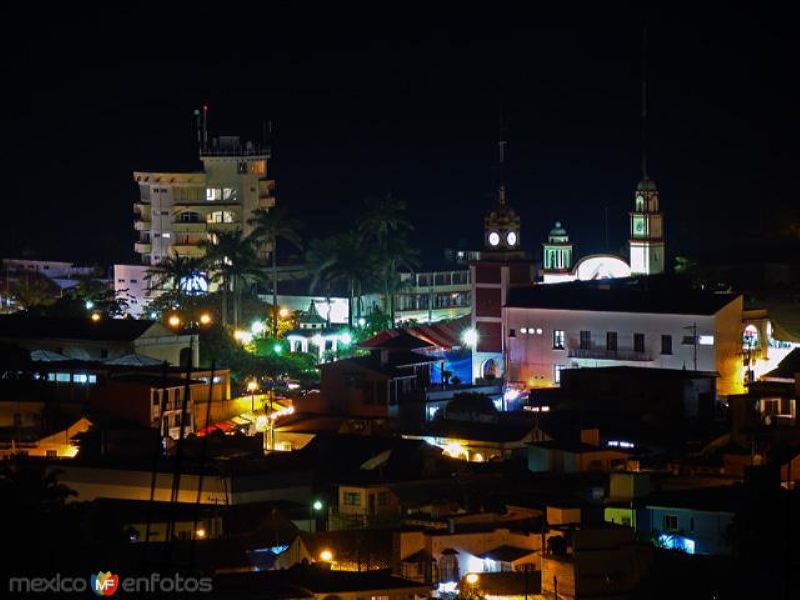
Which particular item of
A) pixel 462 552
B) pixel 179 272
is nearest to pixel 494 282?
pixel 179 272

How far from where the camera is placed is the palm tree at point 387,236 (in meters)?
55.7

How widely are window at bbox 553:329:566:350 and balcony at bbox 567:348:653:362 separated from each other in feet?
0.84

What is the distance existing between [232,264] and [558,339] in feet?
30.7

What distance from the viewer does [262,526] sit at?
29641 millimetres

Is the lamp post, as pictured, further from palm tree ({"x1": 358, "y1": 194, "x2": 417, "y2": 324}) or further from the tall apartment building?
the tall apartment building

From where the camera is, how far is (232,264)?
5331 cm

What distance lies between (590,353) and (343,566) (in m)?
18.9

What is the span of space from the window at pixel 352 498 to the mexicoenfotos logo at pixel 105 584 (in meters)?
8.05

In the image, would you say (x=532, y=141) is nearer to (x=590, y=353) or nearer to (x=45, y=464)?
(x=590, y=353)

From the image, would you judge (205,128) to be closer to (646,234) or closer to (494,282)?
(646,234)

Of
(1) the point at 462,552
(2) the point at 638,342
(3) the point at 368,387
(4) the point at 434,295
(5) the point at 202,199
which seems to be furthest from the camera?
(5) the point at 202,199

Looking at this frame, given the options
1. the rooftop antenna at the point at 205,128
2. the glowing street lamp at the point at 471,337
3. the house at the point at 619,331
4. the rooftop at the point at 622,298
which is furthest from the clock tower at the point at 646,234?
the rooftop antenna at the point at 205,128

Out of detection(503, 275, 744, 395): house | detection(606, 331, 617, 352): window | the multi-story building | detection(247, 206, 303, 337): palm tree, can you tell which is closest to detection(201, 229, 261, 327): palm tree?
detection(247, 206, 303, 337): palm tree

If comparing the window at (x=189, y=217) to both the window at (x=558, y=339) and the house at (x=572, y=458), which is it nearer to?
the window at (x=558, y=339)
